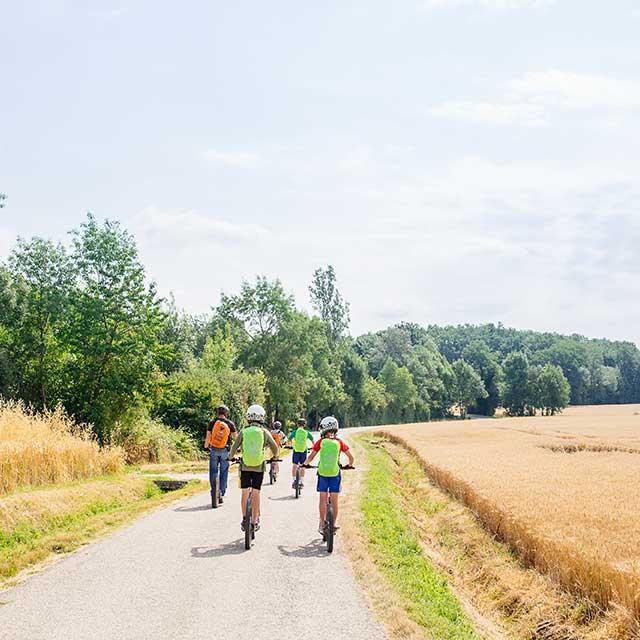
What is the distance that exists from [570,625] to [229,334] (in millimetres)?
62707

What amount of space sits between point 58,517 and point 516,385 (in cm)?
13875

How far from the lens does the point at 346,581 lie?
969cm

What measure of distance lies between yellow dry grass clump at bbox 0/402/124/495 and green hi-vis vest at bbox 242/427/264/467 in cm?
660

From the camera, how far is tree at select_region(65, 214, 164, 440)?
97.3ft

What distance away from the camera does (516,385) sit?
144 metres

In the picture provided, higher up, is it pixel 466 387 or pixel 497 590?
pixel 466 387

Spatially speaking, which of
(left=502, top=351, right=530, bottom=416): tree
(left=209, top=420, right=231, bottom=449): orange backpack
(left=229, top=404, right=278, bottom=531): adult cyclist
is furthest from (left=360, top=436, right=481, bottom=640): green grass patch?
(left=502, top=351, right=530, bottom=416): tree

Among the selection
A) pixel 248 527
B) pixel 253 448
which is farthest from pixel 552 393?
pixel 248 527

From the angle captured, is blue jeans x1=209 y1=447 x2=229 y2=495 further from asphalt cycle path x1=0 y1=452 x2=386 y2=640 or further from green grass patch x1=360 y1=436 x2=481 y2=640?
green grass patch x1=360 y1=436 x2=481 y2=640

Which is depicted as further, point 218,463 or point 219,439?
point 218,463

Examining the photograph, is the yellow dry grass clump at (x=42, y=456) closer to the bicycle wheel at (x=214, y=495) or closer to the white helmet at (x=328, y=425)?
the bicycle wheel at (x=214, y=495)

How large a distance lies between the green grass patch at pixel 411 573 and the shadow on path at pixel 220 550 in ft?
7.65

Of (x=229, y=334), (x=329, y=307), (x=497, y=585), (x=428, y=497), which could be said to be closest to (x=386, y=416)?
(x=329, y=307)

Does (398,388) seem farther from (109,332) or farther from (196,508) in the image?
(196,508)
